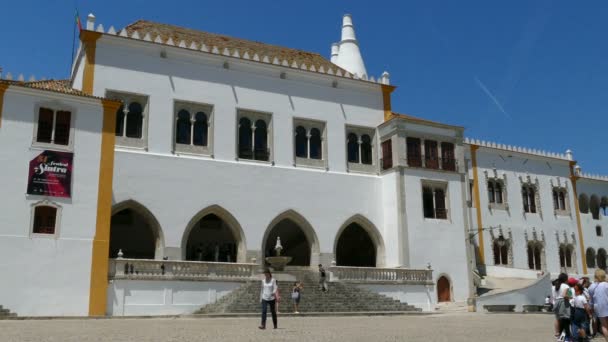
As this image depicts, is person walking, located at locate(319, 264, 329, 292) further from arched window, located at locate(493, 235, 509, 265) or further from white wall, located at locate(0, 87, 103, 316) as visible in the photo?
arched window, located at locate(493, 235, 509, 265)

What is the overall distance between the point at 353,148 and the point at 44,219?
14.4 metres

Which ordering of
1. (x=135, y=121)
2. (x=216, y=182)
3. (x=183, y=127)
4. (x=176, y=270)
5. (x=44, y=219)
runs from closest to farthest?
(x=44, y=219)
(x=176, y=270)
(x=135, y=121)
(x=216, y=182)
(x=183, y=127)

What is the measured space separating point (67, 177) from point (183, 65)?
7.65 m

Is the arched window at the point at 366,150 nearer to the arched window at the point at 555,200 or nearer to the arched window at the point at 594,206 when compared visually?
the arched window at the point at 555,200

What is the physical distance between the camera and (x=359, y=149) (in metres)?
29.0

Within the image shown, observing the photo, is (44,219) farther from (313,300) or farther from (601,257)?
(601,257)

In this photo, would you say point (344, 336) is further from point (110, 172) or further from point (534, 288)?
point (534, 288)

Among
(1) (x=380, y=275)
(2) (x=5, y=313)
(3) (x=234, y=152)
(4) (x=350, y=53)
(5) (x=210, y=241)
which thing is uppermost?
(4) (x=350, y=53)

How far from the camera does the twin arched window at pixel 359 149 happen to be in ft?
94.7

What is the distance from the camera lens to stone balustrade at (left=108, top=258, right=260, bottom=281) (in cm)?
2044

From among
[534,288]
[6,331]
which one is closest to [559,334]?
[6,331]

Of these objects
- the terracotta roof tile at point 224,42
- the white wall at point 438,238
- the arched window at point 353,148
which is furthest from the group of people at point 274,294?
the terracotta roof tile at point 224,42

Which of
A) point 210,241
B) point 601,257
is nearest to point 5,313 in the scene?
point 210,241

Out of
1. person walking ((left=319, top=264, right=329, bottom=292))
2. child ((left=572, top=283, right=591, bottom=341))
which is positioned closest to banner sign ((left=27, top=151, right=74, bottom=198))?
person walking ((left=319, top=264, right=329, bottom=292))
